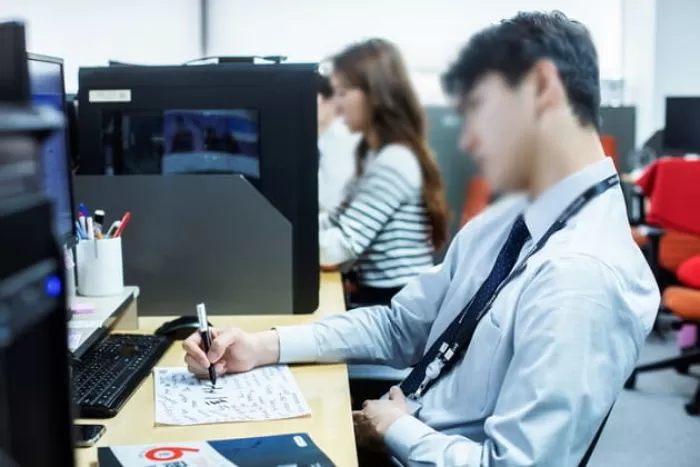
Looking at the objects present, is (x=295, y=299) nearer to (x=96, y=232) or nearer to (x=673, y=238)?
(x=96, y=232)

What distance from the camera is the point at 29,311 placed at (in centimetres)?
38

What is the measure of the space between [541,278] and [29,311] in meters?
0.64

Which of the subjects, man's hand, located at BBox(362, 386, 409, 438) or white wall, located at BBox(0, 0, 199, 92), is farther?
white wall, located at BBox(0, 0, 199, 92)

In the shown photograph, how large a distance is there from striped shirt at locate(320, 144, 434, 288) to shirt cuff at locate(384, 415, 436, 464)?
3.03ft

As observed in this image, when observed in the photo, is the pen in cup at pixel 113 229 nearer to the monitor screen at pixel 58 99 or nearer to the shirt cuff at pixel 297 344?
the monitor screen at pixel 58 99

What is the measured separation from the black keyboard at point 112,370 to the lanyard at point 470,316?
0.40 metres

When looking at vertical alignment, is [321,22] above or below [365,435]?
above

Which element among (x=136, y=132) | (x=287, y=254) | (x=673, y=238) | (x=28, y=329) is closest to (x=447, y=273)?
(x=287, y=254)

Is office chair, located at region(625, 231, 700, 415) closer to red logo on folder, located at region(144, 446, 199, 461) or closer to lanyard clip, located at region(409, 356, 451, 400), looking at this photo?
lanyard clip, located at region(409, 356, 451, 400)

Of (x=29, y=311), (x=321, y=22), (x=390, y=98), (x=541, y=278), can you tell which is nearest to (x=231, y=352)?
(x=541, y=278)

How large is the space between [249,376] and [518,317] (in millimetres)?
452

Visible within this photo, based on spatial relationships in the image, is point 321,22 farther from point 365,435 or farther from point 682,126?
point 365,435

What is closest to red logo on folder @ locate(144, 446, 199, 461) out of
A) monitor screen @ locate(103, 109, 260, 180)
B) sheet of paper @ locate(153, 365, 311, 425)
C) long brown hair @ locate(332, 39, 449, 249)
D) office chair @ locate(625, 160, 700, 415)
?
sheet of paper @ locate(153, 365, 311, 425)

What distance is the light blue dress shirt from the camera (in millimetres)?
855
